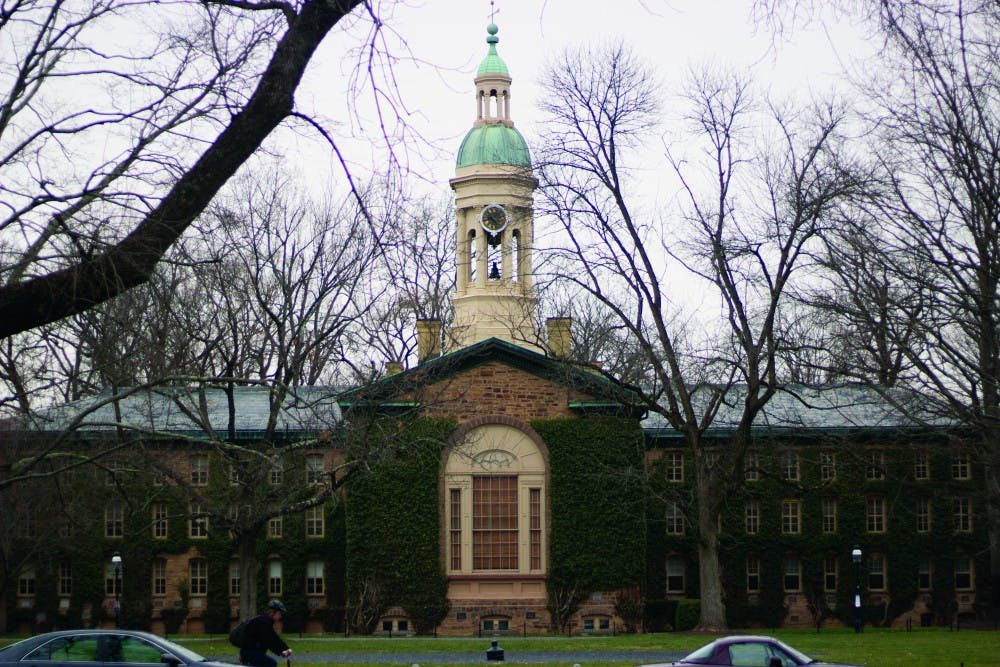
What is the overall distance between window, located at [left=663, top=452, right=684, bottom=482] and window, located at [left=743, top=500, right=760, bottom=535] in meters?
2.88

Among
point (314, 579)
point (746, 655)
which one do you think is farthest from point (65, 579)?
point (746, 655)

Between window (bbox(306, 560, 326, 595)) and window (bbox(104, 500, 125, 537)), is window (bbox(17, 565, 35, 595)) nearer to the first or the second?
window (bbox(104, 500, 125, 537))

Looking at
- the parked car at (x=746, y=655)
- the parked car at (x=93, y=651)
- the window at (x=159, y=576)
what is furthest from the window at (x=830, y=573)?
the parked car at (x=93, y=651)

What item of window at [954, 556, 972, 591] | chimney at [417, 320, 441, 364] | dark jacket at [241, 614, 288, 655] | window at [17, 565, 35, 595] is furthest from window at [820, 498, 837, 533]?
dark jacket at [241, 614, 288, 655]

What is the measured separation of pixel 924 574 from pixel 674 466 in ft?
34.6

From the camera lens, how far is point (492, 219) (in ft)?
189

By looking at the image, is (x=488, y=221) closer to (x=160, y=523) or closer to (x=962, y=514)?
(x=160, y=523)

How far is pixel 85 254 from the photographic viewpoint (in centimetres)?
857

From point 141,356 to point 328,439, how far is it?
582cm

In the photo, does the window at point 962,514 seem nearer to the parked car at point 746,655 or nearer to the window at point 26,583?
the window at point 26,583

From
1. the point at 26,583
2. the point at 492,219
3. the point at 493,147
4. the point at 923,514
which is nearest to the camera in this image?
the point at 26,583

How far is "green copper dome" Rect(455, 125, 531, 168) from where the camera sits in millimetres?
59594

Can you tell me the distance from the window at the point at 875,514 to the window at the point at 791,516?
2.61 meters

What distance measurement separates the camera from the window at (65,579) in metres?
53.5
